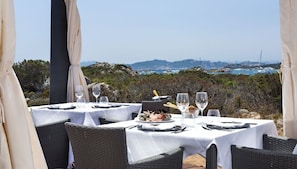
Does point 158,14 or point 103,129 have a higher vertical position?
point 158,14

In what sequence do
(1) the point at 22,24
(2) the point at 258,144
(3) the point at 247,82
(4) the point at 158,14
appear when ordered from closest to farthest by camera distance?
(2) the point at 258,144
(1) the point at 22,24
(3) the point at 247,82
(4) the point at 158,14

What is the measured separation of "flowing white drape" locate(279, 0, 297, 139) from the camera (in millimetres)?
2738

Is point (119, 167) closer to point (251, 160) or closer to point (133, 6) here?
point (251, 160)

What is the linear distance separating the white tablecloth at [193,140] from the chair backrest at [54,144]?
1186mm

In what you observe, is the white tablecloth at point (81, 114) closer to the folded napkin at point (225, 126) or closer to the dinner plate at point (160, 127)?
the dinner plate at point (160, 127)

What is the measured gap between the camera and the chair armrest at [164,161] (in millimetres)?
2139

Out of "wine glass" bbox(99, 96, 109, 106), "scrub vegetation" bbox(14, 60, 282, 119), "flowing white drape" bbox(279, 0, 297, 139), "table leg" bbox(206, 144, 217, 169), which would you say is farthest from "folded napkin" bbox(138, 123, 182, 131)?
"scrub vegetation" bbox(14, 60, 282, 119)

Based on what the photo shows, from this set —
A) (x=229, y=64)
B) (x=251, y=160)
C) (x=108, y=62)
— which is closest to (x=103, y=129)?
(x=251, y=160)

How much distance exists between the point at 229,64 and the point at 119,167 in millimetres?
3798

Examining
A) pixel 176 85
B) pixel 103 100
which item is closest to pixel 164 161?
pixel 103 100

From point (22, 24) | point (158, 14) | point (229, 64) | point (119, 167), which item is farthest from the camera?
point (158, 14)

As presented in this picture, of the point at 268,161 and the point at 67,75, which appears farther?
the point at 67,75

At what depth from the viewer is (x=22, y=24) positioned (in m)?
4.96

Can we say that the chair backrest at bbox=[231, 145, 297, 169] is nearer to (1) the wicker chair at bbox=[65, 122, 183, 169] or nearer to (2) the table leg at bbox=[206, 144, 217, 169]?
(2) the table leg at bbox=[206, 144, 217, 169]
